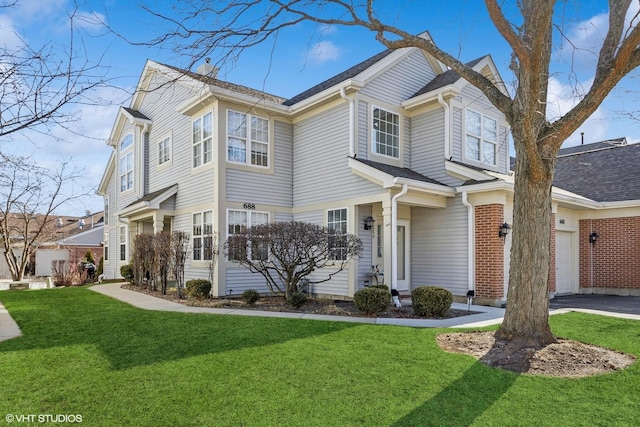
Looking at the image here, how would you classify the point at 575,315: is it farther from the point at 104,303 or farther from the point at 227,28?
the point at 104,303

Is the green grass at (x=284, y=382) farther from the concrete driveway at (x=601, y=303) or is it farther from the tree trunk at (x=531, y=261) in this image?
the concrete driveway at (x=601, y=303)

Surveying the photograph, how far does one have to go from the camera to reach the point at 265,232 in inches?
386

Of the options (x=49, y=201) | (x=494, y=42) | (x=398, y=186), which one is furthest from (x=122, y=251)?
(x=494, y=42)

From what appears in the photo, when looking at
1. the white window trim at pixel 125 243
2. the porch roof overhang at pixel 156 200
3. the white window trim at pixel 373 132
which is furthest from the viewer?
the white window trim at pixel 125 243

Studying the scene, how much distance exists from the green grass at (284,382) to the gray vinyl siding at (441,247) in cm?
435

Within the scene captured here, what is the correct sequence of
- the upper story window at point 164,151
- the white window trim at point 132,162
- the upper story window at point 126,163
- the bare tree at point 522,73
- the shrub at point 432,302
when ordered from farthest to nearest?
the upper story window at point 126,163 → the white window trim at point 132,162 → the upper story window at point 164,151 → the shrub at point 432,302 → the bare tree at point 522,73

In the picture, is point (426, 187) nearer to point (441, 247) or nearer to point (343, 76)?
point (441, 247)

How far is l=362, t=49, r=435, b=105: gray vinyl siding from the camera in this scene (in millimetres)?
12461

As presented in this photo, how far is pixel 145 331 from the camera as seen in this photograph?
714 centimetres

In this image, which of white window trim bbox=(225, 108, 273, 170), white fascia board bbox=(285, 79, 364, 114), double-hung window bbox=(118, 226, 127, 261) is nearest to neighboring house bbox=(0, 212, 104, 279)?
double-hung window bbox=(118, 226, 127, 261)

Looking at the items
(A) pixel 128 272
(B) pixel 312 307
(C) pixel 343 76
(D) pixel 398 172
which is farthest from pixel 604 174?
(A) pixel 128 272

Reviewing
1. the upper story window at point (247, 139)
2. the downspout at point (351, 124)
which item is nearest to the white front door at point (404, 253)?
the downspout at point (351, 124)

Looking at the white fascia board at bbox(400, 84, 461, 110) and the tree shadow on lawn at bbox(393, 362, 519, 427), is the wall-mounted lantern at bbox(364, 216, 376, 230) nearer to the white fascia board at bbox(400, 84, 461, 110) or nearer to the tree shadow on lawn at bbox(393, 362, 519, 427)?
the white fascia board at bbox(400, 84, 461, 110)

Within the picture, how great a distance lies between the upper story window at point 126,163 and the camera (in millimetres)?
18495
